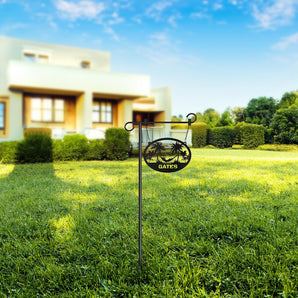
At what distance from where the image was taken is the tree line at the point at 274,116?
4.77 m

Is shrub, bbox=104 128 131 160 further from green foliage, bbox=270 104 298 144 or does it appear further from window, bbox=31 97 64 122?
window, bbox=31 97 64 122

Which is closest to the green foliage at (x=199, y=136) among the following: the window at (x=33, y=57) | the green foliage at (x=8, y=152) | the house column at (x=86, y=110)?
the green foliage at (x=8, y=152)

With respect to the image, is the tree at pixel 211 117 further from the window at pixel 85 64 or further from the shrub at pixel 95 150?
the window at pixel 85 64

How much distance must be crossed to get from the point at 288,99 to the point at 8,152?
633 centimetres

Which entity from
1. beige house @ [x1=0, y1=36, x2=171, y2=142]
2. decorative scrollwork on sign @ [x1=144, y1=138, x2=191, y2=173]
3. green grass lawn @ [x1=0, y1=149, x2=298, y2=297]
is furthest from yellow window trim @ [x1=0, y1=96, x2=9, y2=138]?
decorative scrollwork on sign @ [x1=144, y1=138, x2=191, y2=173]

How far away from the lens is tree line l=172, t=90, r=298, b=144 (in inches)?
188

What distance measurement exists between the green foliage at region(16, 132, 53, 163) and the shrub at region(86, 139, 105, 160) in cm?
99

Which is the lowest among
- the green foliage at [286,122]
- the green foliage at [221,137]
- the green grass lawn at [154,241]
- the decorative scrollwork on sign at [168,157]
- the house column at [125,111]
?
the green grass lawn at [154,241]

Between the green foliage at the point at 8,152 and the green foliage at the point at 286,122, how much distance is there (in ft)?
19.2

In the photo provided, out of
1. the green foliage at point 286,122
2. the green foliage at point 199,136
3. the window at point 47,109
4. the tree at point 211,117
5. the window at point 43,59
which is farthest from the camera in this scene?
the window at point 43,59

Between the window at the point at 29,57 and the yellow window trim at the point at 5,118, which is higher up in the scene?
the window at the point at 29,57

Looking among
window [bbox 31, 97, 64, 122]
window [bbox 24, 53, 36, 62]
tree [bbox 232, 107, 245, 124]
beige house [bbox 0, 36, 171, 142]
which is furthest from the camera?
window [bbox 24, 53, 36, 62]

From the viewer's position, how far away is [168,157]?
56.3 inches

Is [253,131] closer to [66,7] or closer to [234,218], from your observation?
[234,218]
